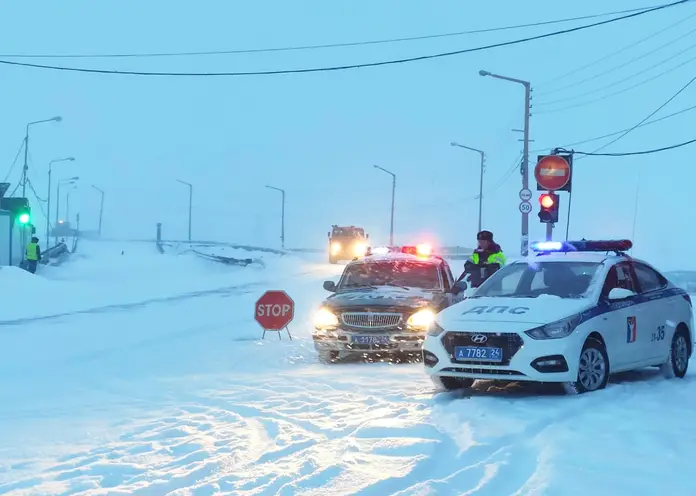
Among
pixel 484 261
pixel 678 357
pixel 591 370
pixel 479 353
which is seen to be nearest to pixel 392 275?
pixel 484 261

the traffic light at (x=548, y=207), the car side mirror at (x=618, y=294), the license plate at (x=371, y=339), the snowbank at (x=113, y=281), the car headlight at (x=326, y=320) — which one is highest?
the traffic light at (x=548, y=207)

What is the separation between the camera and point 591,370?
29.5ft

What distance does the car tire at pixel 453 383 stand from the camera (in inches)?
369

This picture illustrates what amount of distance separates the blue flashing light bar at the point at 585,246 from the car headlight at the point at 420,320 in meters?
1.78

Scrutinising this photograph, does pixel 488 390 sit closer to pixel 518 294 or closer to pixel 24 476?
pixel 518 294

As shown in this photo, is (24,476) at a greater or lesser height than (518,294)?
lesser

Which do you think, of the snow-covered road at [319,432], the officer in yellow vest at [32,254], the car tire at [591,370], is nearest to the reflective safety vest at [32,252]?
the officer in yellow vest at [32,254]

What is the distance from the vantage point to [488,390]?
31.2 feet

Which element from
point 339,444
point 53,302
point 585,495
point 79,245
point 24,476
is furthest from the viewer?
point 79,245

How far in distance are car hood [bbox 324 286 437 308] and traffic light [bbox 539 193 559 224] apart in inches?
198

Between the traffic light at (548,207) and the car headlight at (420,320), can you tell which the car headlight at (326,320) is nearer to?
the car headlight at (420,320)

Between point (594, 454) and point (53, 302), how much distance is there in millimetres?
22409

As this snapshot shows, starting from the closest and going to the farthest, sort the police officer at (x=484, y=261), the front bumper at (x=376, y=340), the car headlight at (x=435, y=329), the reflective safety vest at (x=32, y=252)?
1. the car headlight at (x=435, y=329)
2. the front bumper at (x=376, y=340)
3. the police officer at (x=484, y=261)
4. the reflective safety vest at (x=32, y=252)

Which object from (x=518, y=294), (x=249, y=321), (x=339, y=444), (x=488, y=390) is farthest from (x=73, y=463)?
(x=249, y=321)
